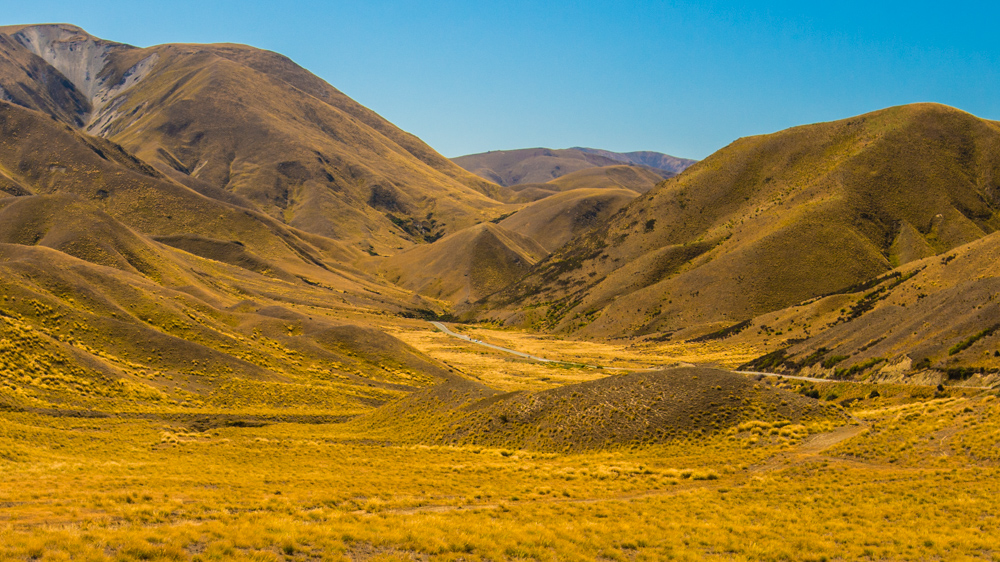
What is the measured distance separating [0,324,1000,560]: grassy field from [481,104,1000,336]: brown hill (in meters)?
93.8

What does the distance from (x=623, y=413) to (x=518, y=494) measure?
17420mm

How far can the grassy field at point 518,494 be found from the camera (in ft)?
58.1

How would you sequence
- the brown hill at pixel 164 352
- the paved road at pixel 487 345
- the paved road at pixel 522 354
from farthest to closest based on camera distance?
the paved road at pixel 487 345 < the paved road at pixel 522 354 < the brown hill at pixel 164 352

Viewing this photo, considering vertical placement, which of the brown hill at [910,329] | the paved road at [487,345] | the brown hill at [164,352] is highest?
the brown hill at [910,329]

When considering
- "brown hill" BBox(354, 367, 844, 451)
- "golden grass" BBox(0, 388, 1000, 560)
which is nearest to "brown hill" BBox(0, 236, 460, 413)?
"golden grass" BBox(0, 388, 1000, 560)

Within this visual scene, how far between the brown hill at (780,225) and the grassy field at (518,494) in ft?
308

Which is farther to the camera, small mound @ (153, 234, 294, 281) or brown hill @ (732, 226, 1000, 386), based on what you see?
small mound @ (153, 234, 294, 281)

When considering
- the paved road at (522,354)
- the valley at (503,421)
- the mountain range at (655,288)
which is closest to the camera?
the valley at (503,421)

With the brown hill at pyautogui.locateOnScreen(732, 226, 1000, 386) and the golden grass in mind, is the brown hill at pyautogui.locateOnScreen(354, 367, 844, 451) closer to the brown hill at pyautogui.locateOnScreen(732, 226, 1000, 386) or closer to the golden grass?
the golden grass

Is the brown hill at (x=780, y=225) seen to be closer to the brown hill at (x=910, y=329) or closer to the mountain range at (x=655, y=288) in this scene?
the mountain range at (x=655, y=288)

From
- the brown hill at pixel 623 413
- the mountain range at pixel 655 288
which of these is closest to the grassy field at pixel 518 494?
the brown hill at pixel 623 413

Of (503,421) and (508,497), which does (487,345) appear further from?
(508,497)

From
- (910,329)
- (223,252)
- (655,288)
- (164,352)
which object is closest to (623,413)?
(910,329)

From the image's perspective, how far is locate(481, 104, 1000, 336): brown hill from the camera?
136m
